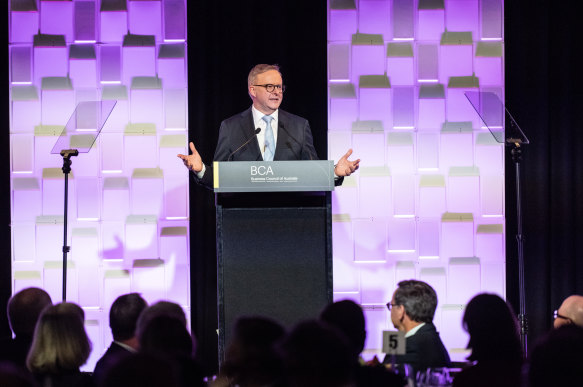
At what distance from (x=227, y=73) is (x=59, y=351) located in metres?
3.77

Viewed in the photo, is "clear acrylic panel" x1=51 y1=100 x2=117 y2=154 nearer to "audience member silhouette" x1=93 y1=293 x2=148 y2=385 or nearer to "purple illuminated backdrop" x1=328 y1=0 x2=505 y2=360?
"purple illuminated backdrop" x1=328 y1=0 x2=505 y2=360

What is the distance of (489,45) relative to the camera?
6316mm

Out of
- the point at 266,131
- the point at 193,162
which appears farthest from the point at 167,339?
the point at 266,131

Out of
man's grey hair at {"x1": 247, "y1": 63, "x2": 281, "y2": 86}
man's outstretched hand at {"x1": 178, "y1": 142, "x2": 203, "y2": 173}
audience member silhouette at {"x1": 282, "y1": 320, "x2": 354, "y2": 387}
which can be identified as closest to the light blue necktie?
man's grey hair at {"x1": 247, "y1": 63, "x2": 281, "y2": 86}

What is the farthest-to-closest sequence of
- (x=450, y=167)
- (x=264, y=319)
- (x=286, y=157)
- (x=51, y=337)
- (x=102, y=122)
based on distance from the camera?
(x=450, y=167) < (x=102, y=122) < (x=286, y=157) < (x=51, y=337) < (x=264, y=319)

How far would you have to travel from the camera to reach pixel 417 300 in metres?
3.54

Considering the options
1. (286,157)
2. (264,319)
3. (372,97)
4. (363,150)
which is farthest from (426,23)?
(264,319)

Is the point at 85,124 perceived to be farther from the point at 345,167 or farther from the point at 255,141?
the point at 345,167

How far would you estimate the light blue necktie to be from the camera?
192 inches

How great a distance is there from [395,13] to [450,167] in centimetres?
138

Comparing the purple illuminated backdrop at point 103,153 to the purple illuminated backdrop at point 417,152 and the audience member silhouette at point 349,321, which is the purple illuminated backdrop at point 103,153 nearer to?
the purple illuminated backdrop at point 417,152
